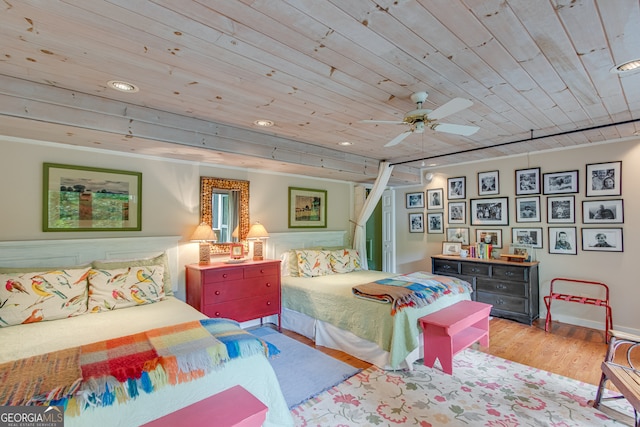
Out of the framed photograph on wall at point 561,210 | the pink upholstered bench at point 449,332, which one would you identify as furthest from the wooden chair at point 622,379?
the framed photograph on wall at point 561,210

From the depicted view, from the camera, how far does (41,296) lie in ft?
7.86

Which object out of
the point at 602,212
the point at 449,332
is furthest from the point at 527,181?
the point at 449,332

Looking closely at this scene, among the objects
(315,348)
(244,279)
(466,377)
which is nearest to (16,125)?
(244,279)


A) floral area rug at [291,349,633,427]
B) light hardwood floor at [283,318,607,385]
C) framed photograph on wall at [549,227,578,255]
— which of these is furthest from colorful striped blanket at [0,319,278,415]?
framed photograph on wall at [549,227,578,255]

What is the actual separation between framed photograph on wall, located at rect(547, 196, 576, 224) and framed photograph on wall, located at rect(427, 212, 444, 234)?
1.53 metres

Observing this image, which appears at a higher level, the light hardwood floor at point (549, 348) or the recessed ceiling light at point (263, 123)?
the recessed ceiling light at point (263, 123)

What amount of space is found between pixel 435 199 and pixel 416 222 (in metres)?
0.56

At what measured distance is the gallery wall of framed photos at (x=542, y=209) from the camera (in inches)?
152

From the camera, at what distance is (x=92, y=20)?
57.2 inches

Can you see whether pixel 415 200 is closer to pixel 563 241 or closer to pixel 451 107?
pixel 563 241

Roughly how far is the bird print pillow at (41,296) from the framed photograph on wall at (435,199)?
197 inches

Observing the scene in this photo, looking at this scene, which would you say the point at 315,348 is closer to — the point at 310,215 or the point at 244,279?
the point at 244,279

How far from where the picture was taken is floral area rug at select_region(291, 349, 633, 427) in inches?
87.6

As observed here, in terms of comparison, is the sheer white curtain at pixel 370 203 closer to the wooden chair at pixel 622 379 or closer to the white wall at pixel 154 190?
the white wall at pixel 154 190
